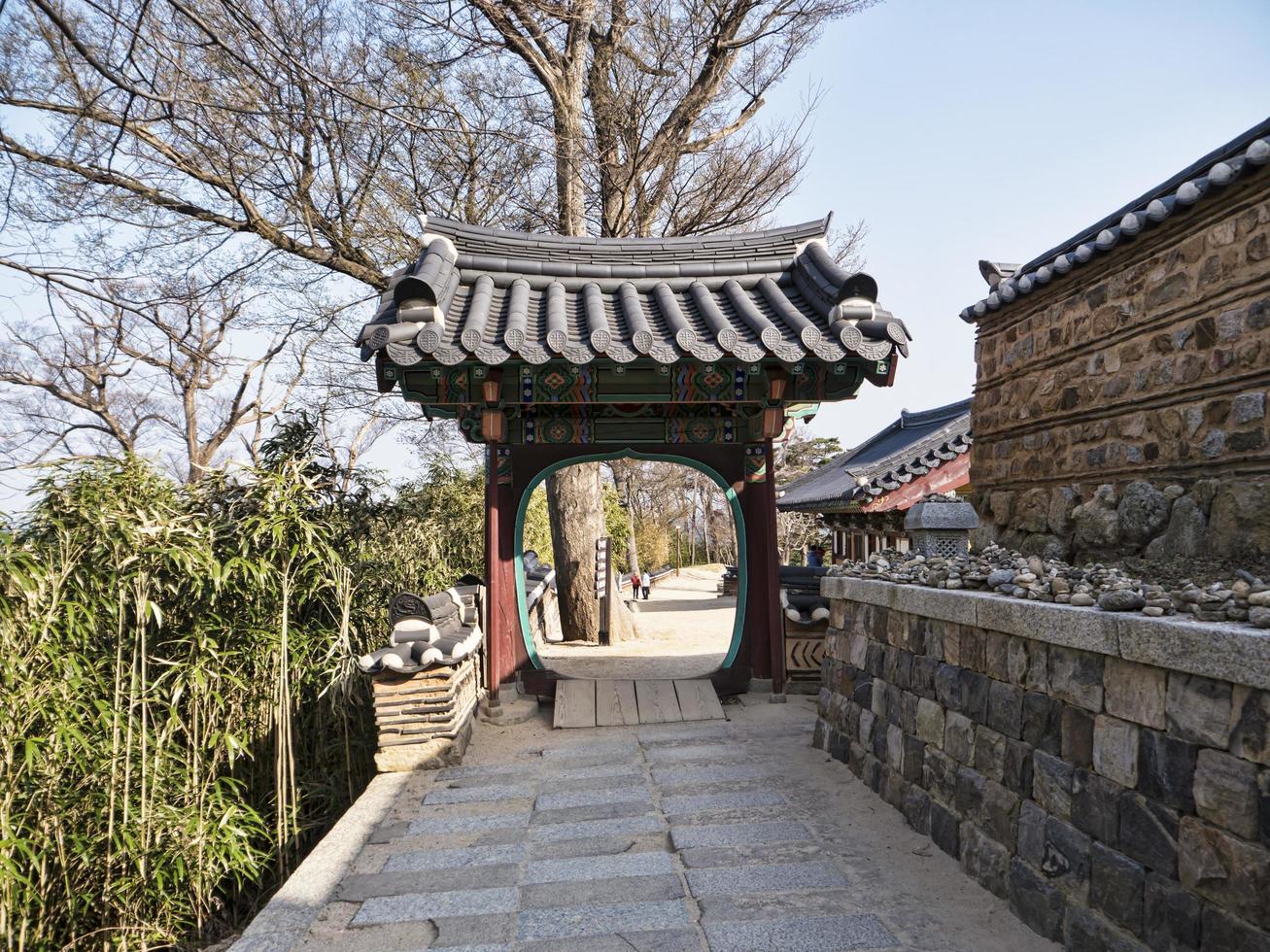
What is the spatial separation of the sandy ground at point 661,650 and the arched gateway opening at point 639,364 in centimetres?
142

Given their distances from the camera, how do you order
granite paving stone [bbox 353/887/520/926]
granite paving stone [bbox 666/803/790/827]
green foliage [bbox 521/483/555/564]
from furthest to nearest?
1. green foliage [bbox 521/483/555/564]
2. granite paving stone [bbox 666/803/790/827]
3. granite paving stone [bbox 353/887/520/926]

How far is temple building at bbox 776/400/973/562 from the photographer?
972cm

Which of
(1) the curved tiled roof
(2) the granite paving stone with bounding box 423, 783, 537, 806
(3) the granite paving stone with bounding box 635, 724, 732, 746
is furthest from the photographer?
(3) the granite paving stone with bounding box 635, 724, 732, 746

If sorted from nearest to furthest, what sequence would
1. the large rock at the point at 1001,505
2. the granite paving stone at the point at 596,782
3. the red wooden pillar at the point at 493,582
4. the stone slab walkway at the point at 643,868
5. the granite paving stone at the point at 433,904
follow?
the stone slab walkway at the point at 643,868 < the granite paving stone at the point at 433,904 < the granite paving stone at the point at 596,782 < the large rock at the point at 1001,505 < the red wooden pillar at the point at 493,582

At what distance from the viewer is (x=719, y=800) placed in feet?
12.8

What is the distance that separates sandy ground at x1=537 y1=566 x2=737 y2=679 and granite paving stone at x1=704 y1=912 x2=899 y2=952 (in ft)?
11.7

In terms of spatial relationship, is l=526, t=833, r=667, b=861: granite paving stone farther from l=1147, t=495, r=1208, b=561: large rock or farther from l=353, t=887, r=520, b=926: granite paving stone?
l=1147, t=495, r=1208, b=561: large rock

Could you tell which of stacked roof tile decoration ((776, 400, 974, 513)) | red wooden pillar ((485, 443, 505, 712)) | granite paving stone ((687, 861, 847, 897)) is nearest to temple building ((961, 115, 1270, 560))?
granite paving stone ((687, 861, 847, 897))

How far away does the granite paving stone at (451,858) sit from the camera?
10.6 ft

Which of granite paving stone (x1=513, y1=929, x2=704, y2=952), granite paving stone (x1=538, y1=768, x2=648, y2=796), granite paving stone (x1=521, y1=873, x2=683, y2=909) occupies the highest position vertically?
granite paving stone (x1=538, y1=768, x2=648, y2=796)

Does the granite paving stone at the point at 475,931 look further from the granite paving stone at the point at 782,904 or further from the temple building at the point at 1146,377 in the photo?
the temple building at the point at 1146,377

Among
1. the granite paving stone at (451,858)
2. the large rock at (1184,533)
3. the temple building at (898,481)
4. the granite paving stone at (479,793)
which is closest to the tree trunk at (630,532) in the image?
the temple building at (898,481)

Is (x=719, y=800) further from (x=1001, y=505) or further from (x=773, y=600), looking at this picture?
(x=1001, y=505)

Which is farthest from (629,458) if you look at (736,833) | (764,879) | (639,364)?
(764,879)
